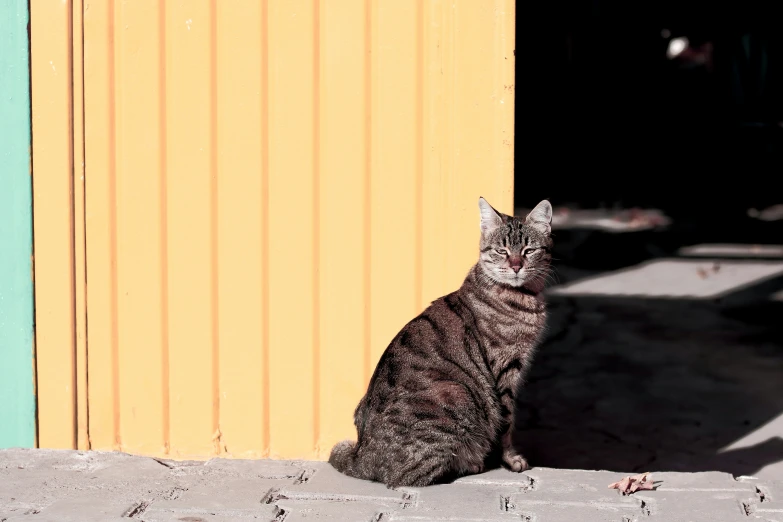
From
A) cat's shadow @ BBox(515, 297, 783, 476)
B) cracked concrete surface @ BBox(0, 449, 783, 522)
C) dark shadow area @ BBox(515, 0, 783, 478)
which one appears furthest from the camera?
dark shadow area @ BBox(515, 0, 783, 478)

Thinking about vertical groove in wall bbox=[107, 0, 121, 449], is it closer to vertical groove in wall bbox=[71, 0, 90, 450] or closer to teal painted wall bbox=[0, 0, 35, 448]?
vertical groove in wall bbox=[71, 0, 90, 450]

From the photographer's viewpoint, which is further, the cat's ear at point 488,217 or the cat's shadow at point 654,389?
the cat's shadow at point 654,389

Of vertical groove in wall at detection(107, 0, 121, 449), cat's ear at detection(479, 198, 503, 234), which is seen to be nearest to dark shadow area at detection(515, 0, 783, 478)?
cat's ear at detection(479, 198, 503, 234)

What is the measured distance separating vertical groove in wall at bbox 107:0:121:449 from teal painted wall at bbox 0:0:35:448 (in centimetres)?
32

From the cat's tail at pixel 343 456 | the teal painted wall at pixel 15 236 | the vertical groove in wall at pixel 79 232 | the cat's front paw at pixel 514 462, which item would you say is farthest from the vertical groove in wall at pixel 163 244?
the cat's front paw at pixel 514 462

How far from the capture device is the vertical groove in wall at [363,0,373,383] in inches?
165

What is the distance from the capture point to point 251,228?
14.1ft

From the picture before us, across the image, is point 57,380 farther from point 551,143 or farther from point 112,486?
point 551,143

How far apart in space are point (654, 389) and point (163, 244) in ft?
10.8

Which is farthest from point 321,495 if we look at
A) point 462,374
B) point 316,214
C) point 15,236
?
point 15,236

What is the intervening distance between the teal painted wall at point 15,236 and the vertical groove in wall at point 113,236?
32 cm

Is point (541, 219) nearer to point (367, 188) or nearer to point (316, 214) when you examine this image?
A: point (367, 188)

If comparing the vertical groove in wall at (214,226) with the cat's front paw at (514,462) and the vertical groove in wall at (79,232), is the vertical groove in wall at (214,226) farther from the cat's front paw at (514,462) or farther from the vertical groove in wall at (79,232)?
the cat's front paw at (514,462)

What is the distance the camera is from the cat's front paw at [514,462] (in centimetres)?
413
